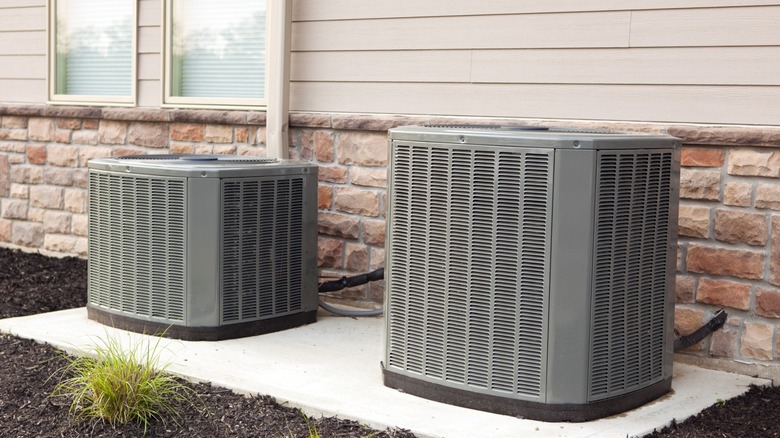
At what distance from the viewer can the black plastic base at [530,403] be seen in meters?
3.56

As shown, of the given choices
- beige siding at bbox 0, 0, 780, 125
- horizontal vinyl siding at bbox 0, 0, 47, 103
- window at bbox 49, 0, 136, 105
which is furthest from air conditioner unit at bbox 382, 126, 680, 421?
horizontal vinyl siding at bbox 0, 0, 47, 103

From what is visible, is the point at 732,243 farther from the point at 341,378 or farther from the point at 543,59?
the point at 341,378

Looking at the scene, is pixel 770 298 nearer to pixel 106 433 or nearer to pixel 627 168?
pixel 627 168

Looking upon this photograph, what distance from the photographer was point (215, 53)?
6395 mm

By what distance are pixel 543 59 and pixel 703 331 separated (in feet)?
4.92

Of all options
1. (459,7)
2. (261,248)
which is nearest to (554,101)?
(459,7)

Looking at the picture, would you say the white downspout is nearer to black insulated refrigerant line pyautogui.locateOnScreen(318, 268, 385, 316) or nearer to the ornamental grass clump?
black insulated refrigerant line pyautogui.locateOnScreen(318, 268, 385, 316)

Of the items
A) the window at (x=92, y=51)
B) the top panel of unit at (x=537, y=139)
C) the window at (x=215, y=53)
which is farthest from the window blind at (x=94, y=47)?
the top panel of unit at (x=537, y=139)

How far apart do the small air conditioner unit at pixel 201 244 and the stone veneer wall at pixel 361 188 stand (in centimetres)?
56

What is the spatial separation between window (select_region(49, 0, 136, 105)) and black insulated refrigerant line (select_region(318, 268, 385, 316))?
2.25m

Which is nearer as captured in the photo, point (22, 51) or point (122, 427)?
point (122, 427)

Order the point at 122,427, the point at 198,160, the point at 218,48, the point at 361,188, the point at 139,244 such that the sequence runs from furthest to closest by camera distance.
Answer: the point at 218,48, the point at 361,188, the point at 198,160, the point at 139,244, the point at 122,427

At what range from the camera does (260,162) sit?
196 inches

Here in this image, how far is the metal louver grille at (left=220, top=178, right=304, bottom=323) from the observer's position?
470 cm
